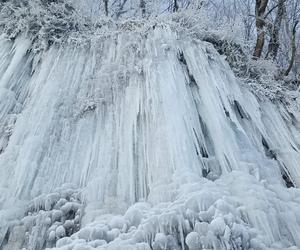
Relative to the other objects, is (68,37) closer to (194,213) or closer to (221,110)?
(221,110)

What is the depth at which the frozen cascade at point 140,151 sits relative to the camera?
135 inches

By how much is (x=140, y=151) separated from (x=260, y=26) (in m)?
5.64

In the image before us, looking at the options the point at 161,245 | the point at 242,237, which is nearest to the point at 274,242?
the point at 242,237

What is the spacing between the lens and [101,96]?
504 cm

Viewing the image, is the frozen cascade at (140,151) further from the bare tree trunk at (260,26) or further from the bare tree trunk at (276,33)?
the bare tree trunk at (276,33)

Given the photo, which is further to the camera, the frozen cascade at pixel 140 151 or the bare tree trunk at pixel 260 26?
the bare tree trunk at pixel 260 26

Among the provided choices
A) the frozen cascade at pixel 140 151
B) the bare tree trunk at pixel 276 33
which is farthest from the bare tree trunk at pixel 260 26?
the frozen cascade at pixel 140 151

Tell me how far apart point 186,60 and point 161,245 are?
2869mm

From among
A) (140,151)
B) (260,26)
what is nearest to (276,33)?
(260,26)

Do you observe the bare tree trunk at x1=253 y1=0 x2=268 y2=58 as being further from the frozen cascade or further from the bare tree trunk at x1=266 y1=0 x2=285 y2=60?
the frozen cascade

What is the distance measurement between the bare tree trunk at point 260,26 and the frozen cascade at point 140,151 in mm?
3000

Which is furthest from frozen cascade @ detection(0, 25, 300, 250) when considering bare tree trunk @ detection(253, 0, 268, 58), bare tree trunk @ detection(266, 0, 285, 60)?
bare tree trunk @ detection(266, 0, 285, 60)

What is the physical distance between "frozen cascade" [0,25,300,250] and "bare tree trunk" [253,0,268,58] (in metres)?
3.00

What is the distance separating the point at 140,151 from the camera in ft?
14.2
